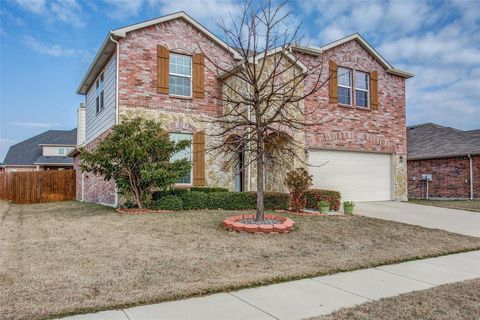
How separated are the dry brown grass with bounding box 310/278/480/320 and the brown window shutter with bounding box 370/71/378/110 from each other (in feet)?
42.3

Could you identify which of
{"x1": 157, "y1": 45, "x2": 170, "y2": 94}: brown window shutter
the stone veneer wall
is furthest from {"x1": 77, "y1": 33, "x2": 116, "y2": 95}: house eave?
the stone veneer wall

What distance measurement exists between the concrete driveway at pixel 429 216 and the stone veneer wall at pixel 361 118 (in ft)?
8.84

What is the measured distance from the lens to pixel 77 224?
9.14m

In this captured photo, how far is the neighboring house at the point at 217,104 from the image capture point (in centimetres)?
1295

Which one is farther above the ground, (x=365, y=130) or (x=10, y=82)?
(x=10, y=82)

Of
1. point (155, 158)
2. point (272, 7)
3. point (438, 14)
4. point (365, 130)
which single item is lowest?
point (155, 158)

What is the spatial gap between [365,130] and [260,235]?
10201 millimetres

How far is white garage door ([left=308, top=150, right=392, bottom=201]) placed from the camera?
48.4ft

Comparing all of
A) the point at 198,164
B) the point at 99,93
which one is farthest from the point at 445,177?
the point at 99,93

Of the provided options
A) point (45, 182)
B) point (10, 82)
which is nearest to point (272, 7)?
point (10, 82)

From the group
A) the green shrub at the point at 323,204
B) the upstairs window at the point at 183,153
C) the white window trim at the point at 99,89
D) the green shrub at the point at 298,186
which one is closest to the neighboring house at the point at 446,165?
the green shrub at the point at 323,204

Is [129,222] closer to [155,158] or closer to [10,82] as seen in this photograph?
[155,158]

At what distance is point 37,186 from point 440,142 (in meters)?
23.0

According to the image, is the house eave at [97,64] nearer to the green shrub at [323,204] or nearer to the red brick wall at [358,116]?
the red brick wall at [358,116]
